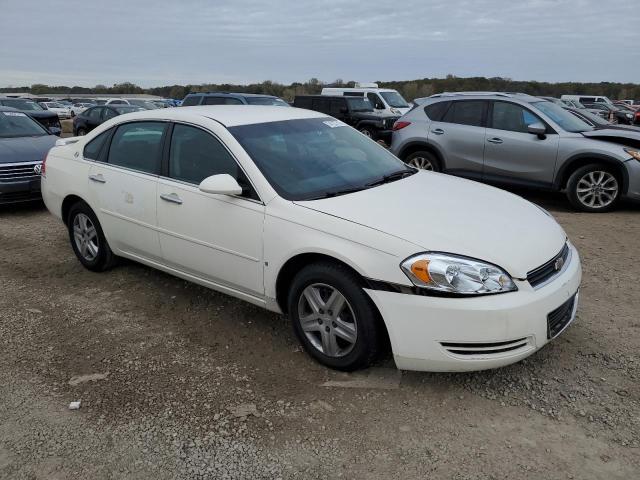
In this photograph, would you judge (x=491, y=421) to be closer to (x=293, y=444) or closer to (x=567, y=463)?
(x=567, y=463)

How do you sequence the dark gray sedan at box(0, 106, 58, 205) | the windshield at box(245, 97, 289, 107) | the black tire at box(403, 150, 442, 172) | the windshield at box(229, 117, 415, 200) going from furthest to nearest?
the windshield at box(245, 97, 289, 107) → the black tire at box(403, 150, 442, 172) → the dark gray sedan at box(0, 106, 58, 205) → the windshield at box(229, 117, 415, 200)

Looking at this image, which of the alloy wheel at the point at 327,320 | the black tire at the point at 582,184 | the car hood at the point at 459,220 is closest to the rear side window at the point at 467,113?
the black tire at the point at 582,184

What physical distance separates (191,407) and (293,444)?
0.68m

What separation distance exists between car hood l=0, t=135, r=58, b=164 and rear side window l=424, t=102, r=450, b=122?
6.02m

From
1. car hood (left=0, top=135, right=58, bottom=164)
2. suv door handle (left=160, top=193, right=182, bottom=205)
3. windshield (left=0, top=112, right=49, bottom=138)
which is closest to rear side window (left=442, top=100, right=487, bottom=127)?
suv door handle (left=160, top=193, right=182, bottom=205)

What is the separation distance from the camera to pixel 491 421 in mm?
2895

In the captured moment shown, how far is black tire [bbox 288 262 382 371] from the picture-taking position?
121 inches

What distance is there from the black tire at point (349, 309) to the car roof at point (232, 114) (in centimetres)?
138

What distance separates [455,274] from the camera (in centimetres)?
288

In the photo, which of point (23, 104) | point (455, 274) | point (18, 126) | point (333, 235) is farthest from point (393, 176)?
point (23, 104)

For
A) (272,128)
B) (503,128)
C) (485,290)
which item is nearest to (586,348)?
(485,290)

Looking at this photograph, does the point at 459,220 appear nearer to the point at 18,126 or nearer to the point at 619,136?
Answer: the point at 619,136

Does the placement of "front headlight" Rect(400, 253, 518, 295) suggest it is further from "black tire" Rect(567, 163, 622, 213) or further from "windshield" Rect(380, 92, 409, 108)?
"windshield" Rect(380, 92, 409, 108)

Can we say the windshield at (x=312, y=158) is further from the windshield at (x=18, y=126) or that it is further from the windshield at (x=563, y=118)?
the windshield at (x=18, y=126)
